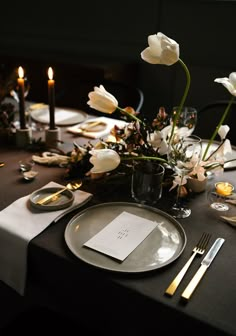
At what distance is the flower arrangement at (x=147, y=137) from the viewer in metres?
0.95

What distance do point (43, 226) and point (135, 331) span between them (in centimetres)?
34

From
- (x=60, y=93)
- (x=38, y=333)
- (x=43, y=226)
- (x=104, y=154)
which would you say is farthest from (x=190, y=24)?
(x=38, y=333)

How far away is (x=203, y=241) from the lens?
904 mm

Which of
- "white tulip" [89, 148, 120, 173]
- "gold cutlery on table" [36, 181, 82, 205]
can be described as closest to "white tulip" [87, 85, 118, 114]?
"white tulip" [89, 148, 120, 173]

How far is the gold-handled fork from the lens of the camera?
2.43 feet

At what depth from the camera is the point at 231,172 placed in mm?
1309

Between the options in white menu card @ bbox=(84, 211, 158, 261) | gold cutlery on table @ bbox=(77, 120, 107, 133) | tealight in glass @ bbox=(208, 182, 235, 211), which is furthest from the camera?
gold cutlery on table @ bbox=(77, 120, 107, 133)

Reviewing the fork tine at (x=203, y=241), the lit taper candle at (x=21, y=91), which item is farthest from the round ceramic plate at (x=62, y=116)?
the fork tine at (x=203, y=241)

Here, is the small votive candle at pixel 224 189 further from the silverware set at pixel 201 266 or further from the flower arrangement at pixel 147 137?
the silverware set at pixel 201 266

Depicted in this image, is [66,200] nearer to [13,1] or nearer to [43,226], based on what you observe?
[43,226]

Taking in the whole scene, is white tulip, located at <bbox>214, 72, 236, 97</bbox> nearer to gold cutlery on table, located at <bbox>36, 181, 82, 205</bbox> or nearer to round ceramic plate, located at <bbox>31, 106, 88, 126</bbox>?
gold cutlery on table, located at <bbox>36, 181, 82, 205</bbox>

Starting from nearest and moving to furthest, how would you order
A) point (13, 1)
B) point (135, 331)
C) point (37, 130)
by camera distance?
point (135, 331)
point (37, 130)
point (13, 1)

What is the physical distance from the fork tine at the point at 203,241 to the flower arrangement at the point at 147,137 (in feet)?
0.52

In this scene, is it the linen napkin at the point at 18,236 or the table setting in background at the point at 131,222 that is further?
the linen napkin at the point at 18,236
